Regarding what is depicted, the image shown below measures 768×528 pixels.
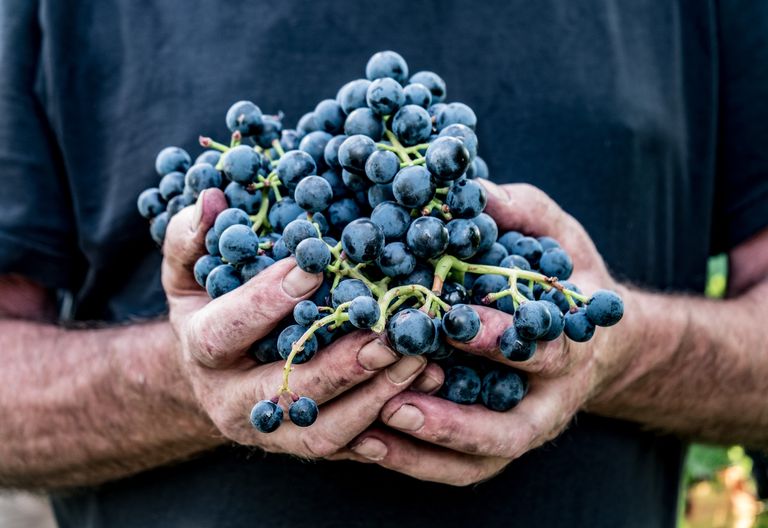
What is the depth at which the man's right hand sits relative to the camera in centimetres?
105

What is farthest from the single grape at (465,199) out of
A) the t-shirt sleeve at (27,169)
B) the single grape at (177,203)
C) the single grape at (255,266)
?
the t-shirt sleeve at (27,169)

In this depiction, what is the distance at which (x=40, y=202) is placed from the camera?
5.89 feet

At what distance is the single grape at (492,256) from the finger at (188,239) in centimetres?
44

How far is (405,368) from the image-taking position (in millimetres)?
1067

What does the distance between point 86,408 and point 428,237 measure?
1158mm

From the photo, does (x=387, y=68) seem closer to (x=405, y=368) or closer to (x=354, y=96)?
(x=354, y=96)

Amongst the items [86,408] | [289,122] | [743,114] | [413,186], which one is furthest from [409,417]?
[743,114]

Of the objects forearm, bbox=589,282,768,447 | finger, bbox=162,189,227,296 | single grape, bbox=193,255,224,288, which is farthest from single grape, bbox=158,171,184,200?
forearm, bbox=589,282,768,447

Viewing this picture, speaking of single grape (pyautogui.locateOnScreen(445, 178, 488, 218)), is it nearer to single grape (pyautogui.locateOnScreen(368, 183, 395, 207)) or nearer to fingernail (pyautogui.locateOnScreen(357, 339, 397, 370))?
single grape (pyautogui.locateOnScreen(368, 183, 395, 207))

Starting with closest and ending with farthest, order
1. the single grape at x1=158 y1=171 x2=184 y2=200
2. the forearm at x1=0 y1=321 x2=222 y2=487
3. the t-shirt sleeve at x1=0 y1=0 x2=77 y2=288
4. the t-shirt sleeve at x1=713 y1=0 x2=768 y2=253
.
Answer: the single grape at x1=158 y1=171 x2=184 y2=200 → the forearm at x1=0 y1=321 x2=222 y2=487 → the t-shirt sleeve at x1=0 y1=0 x2=77 y2=288 → the t-shirt sleeve at x1=713 y1=0 x2=768 y2=253

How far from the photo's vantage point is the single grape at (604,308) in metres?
1.06

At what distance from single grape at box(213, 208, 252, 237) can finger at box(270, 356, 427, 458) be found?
0.34 metres

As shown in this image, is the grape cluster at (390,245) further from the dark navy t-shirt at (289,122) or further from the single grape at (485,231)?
the dark navy t-shirt at (289,122)

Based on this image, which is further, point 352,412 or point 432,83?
point 432,83
